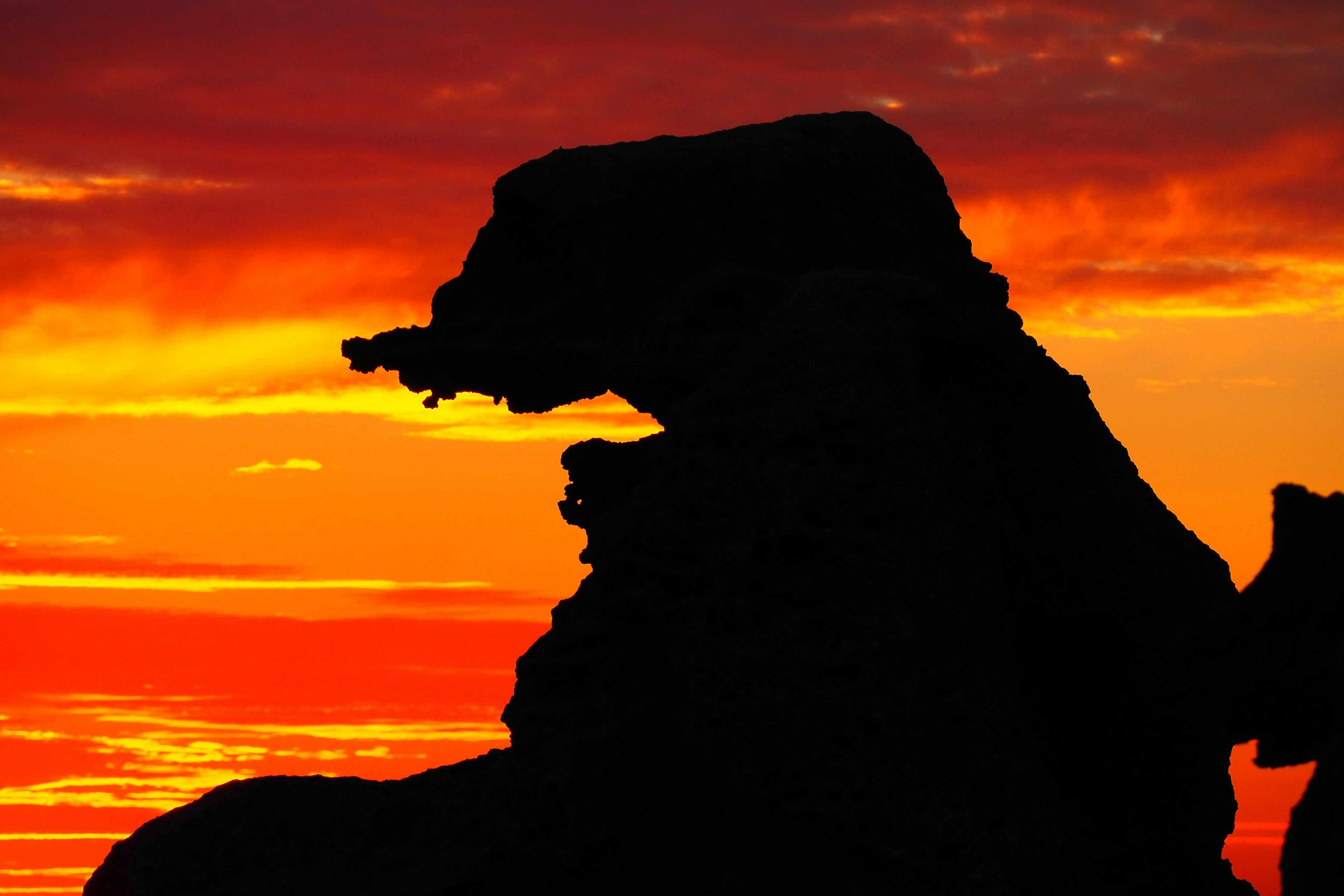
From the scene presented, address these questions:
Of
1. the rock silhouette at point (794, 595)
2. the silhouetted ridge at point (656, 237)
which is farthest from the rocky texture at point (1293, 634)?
the silhouetted ridge at point (656, 237)

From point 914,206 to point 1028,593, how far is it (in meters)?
2.97

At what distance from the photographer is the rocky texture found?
8.08 meters

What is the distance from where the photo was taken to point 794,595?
9383 millimetres

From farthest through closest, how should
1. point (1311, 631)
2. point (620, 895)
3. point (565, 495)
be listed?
point (565, 495) → point (620, 895) → point (1311, 631)

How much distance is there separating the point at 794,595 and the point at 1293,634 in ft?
8.49

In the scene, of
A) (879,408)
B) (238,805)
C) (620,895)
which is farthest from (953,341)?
(238,805)

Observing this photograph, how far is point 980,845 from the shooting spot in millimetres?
8938

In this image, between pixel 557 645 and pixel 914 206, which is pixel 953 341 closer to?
pixel 914 206

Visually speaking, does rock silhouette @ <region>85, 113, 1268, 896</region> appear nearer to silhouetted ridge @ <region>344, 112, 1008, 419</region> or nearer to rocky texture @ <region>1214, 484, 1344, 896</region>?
silhouetted ridge @ <region>344, 112, 1008, 419</region>

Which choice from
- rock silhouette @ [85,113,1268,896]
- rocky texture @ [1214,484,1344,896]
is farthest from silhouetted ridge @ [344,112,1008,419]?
rocky texture @ [1214,484,1344,896]

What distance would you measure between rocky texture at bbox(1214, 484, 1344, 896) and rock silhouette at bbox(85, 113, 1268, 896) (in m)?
0.22

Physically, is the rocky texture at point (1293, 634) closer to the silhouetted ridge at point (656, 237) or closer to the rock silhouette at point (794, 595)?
the rock silhouette at point (794, 595)

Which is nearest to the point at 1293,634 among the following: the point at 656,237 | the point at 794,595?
the point at 794,595

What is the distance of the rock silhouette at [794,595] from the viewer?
922cm
